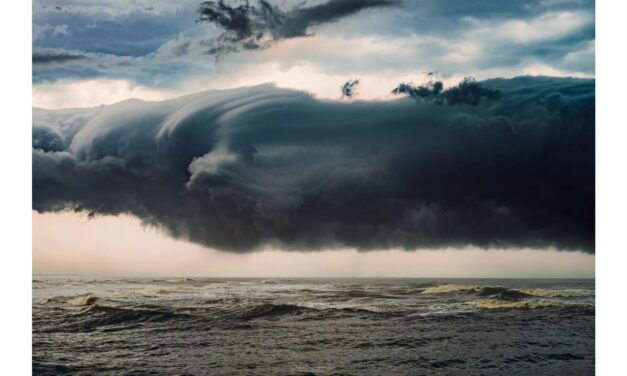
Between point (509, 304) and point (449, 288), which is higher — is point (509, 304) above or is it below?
below

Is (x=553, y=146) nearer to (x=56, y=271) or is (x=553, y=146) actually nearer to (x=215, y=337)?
(x=215, y=337)
